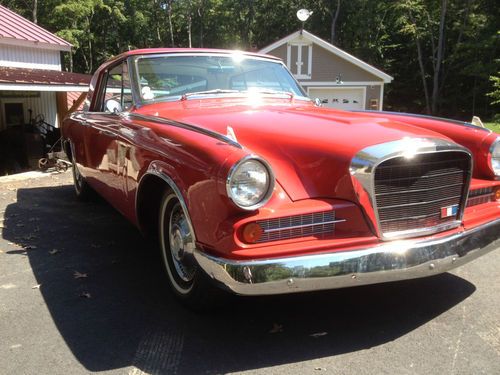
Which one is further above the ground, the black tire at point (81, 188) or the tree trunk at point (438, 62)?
the tree trunk at point (438, 62)

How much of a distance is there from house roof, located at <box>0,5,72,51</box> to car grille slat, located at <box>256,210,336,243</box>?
47.3ft

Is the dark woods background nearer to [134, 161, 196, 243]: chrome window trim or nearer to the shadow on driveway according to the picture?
the shadow on driveway

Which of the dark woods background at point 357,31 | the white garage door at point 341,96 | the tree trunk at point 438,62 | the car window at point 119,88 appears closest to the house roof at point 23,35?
the car window at point 119,88

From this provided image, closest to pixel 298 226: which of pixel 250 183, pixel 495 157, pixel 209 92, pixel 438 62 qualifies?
pixel 250 183

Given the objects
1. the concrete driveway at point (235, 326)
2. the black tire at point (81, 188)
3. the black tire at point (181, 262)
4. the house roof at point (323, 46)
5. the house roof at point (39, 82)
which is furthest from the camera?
the house roof at point (323, 46)

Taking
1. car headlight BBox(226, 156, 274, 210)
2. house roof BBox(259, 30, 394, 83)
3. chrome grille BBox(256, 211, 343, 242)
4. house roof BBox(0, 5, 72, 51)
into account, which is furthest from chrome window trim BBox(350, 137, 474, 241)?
house roof BBox(259, 30, 394, 83)

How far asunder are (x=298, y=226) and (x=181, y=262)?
40.7 inches

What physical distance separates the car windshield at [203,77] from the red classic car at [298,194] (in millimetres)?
174

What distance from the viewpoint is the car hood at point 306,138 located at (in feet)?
9.21

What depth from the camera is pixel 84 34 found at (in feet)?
115

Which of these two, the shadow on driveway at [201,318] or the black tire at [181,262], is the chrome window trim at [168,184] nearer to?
the black tire at [181,262]

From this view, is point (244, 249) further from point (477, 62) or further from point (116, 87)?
point (477, 62)

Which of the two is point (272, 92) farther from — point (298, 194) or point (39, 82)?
point (39, 82)

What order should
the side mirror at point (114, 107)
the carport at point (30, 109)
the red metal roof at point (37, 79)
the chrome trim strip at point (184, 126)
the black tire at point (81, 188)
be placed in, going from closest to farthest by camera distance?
1. the chrome trim strip at point (184, 126)
2. the side mirror at point (114, 107)
3. the black tire at point (81, 188)
4. the red metal roof at point (37, 79)
5. the carport at point (30, 109)
